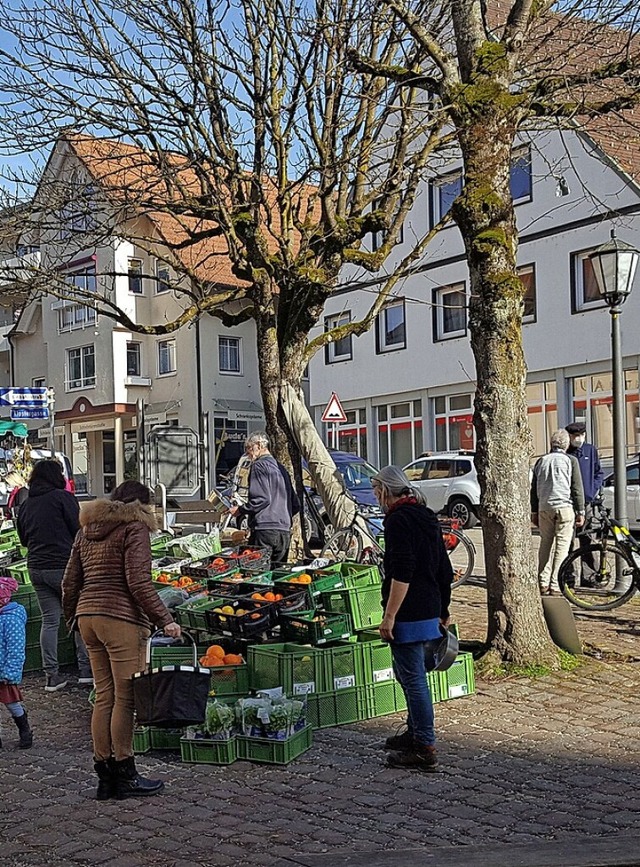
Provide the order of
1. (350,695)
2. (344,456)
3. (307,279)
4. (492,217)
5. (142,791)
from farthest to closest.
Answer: (344,456), (307,279), (492,217), (350,695), (142,791)

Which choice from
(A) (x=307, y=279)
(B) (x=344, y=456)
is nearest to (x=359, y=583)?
(A) (x=307, y=279)

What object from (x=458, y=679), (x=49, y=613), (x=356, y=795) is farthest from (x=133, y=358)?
(x=356, y=795)

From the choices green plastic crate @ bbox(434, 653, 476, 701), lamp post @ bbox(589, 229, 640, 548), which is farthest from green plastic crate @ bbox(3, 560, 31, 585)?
lamp post @ bbox(589, 229, 640, 548)

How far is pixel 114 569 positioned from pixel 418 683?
1.95 metres

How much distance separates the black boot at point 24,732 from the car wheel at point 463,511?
18.4 m

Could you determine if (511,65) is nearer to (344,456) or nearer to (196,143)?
(196,143)

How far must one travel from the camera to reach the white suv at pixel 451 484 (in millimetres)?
25531

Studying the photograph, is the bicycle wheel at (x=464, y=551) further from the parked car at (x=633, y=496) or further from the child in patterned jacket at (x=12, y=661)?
the child in patterned jacket at (x=12, y=661)

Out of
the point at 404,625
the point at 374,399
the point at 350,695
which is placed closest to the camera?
the point at 404,625

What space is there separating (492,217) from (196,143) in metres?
7.39

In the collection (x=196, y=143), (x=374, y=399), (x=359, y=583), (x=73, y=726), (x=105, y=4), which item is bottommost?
(x=73, y=726)

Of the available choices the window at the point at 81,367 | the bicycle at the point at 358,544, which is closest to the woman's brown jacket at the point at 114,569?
the bicycle at the point at 358,544

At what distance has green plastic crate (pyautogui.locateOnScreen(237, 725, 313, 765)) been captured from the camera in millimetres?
6551

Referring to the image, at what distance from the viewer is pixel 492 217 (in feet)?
→ 28.7
